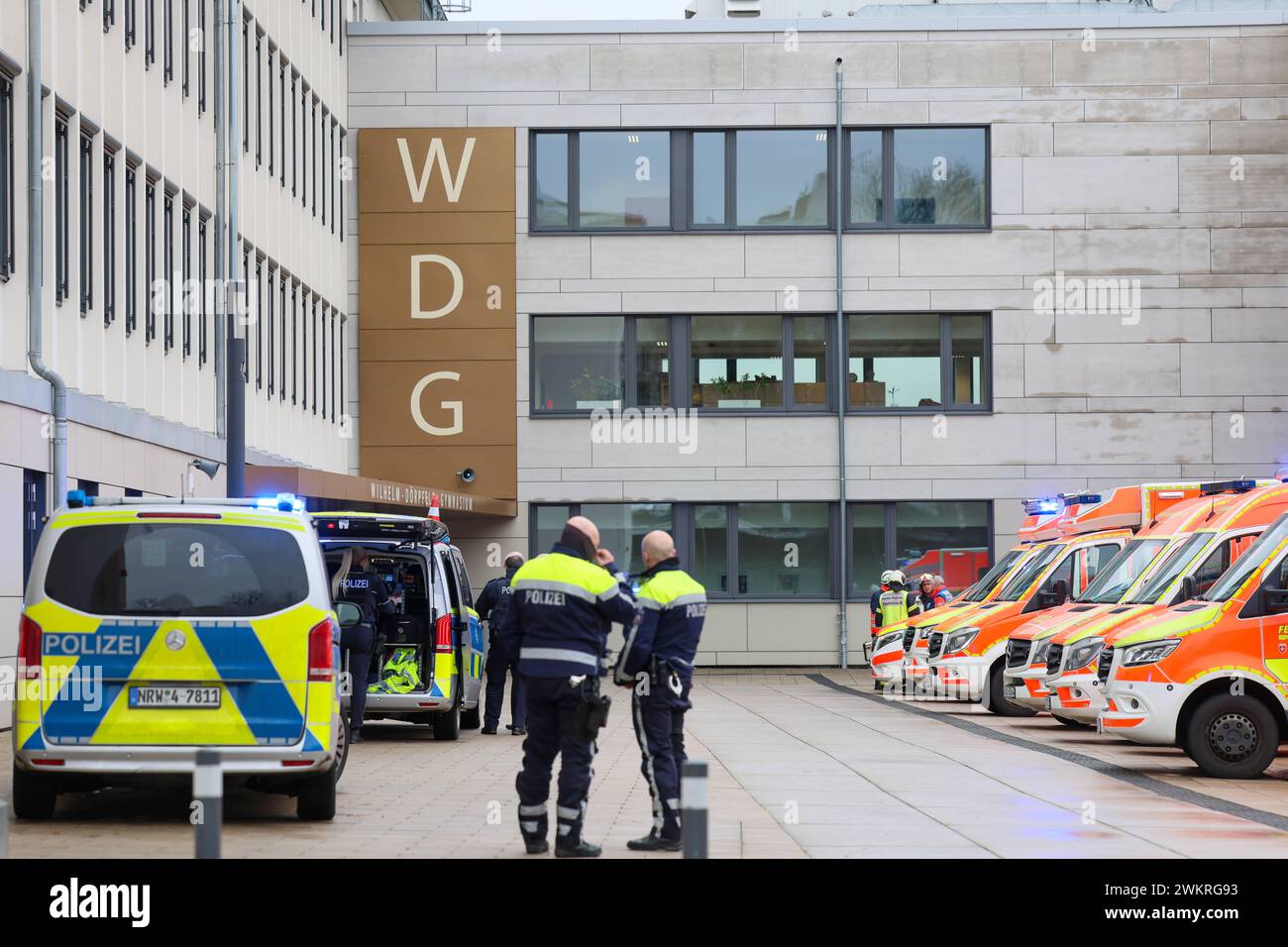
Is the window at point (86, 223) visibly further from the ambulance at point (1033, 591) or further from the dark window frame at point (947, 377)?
the dark window frame at point (947, 377)

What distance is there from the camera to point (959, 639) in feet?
78.8

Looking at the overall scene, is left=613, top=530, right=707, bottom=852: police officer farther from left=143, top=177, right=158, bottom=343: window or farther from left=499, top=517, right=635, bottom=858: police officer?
left=143, top=177, right=158, bottom=343: window

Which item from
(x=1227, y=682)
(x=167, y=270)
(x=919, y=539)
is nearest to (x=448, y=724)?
(x=1227, y=682)

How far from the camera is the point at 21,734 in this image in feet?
36.5

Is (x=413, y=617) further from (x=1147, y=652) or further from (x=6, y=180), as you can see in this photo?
(x=1147, y=652)

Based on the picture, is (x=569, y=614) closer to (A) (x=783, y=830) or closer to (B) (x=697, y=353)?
(A) (x=783, y=830)

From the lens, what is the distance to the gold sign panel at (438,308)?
36156 mm

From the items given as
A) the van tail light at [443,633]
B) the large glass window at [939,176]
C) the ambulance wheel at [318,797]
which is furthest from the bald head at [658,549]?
the large glass window at [939,176]

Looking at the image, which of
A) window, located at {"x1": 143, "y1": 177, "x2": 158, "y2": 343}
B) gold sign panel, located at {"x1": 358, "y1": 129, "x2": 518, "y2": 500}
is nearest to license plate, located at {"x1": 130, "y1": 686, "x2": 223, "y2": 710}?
window, located at {"x1": 143, "y1": 177, "x2": 158, "y2": 343}

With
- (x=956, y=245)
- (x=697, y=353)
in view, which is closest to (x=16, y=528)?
(x=697, y=353)

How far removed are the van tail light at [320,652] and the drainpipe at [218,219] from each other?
16.3m

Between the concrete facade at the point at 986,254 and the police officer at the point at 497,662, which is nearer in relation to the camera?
the police officer at the point at 497,662

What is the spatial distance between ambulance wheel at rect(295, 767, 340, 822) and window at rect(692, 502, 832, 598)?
24.6 meters

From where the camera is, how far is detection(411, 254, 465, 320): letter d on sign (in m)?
36.3
